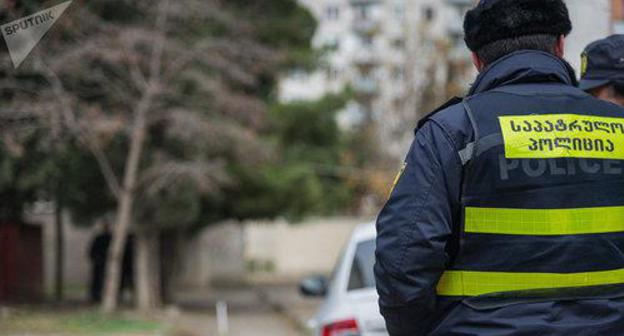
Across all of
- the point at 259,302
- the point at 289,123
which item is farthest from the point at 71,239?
the point at 289,123

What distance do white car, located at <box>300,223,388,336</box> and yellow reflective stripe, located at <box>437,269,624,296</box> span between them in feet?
10.8

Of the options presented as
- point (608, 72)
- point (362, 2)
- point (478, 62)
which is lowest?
point (608, 72)

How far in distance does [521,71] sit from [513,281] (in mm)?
620

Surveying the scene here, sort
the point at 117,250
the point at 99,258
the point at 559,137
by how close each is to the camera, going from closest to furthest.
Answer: the point at 559,137
the point at 117,250
the point at 99,258

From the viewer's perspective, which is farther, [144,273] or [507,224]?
[144,273]

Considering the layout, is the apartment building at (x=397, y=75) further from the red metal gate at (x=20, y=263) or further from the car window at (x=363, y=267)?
the car window at (x=363, y=267)

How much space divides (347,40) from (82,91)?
144 ft

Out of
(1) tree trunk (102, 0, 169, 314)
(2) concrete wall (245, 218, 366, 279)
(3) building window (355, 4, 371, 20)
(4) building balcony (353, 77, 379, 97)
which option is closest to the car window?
(1) tree trunk (102, 0, 169, 314)

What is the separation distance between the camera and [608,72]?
4199mm

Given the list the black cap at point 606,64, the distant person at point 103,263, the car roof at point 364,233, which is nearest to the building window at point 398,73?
the distant person at point 103,263

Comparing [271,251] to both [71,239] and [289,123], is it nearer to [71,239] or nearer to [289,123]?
[71,239]

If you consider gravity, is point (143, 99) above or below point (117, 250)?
above

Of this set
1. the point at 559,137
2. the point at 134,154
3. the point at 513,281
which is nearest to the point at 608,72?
the point at 559,137

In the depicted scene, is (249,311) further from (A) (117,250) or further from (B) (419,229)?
(B) (419,229)
